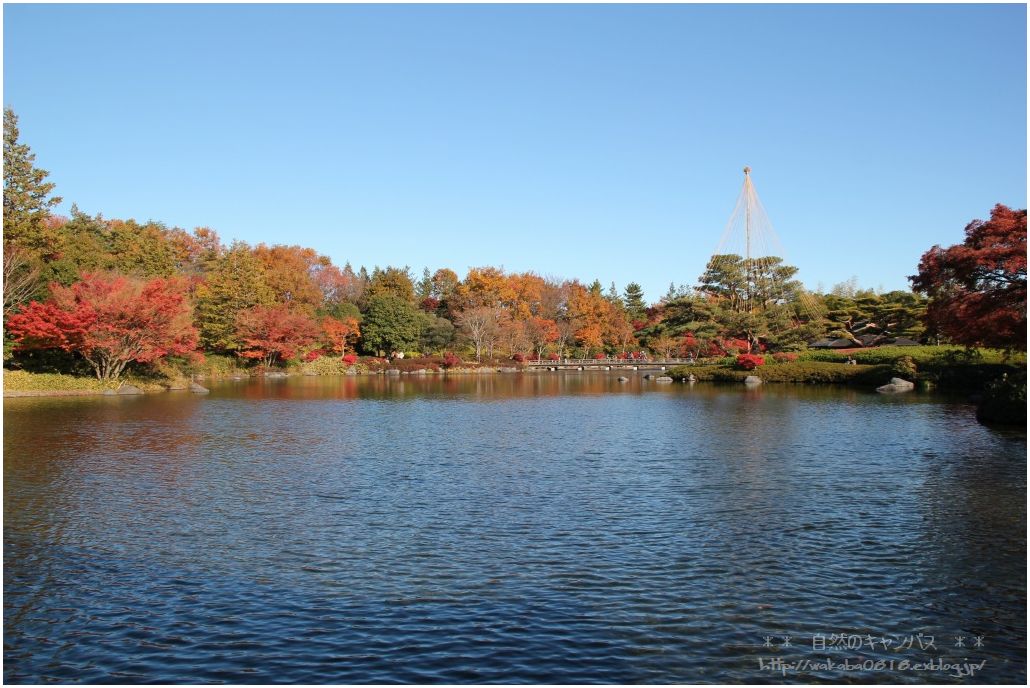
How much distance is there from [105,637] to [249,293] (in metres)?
54.9

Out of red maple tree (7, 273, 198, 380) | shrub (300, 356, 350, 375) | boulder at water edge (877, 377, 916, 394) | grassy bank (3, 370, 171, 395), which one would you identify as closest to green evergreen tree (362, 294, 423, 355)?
shrub (300, 356, 350, 375)

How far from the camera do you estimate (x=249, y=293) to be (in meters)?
60.1

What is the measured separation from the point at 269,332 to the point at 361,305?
23.9 m

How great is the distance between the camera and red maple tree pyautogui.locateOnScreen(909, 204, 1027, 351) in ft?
85.7

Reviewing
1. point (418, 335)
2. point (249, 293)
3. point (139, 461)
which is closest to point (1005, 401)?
point (139, 461)

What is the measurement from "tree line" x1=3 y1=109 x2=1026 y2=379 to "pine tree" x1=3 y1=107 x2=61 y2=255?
65mm

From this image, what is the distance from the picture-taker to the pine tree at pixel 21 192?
38.9 metres

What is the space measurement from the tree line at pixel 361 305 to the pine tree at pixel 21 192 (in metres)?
0.06

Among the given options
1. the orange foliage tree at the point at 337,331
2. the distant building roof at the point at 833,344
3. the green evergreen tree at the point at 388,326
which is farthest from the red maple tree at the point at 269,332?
the distant building roof at the point at 833,344

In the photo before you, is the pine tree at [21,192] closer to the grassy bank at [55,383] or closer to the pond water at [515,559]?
the grassy bank at [55,383]

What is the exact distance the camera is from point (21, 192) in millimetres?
39656

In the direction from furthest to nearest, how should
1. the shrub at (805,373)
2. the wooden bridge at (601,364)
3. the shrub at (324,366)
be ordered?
the wooden bridge at (601,364)
the shrub at (324,366)
the shrub at (805,373)

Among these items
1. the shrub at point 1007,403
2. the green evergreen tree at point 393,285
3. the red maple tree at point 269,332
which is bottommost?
the shrub at point 1007,403

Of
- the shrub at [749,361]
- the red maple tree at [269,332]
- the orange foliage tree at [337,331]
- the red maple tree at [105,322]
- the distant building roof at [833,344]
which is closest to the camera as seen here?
the red maple tree at [105,322]
